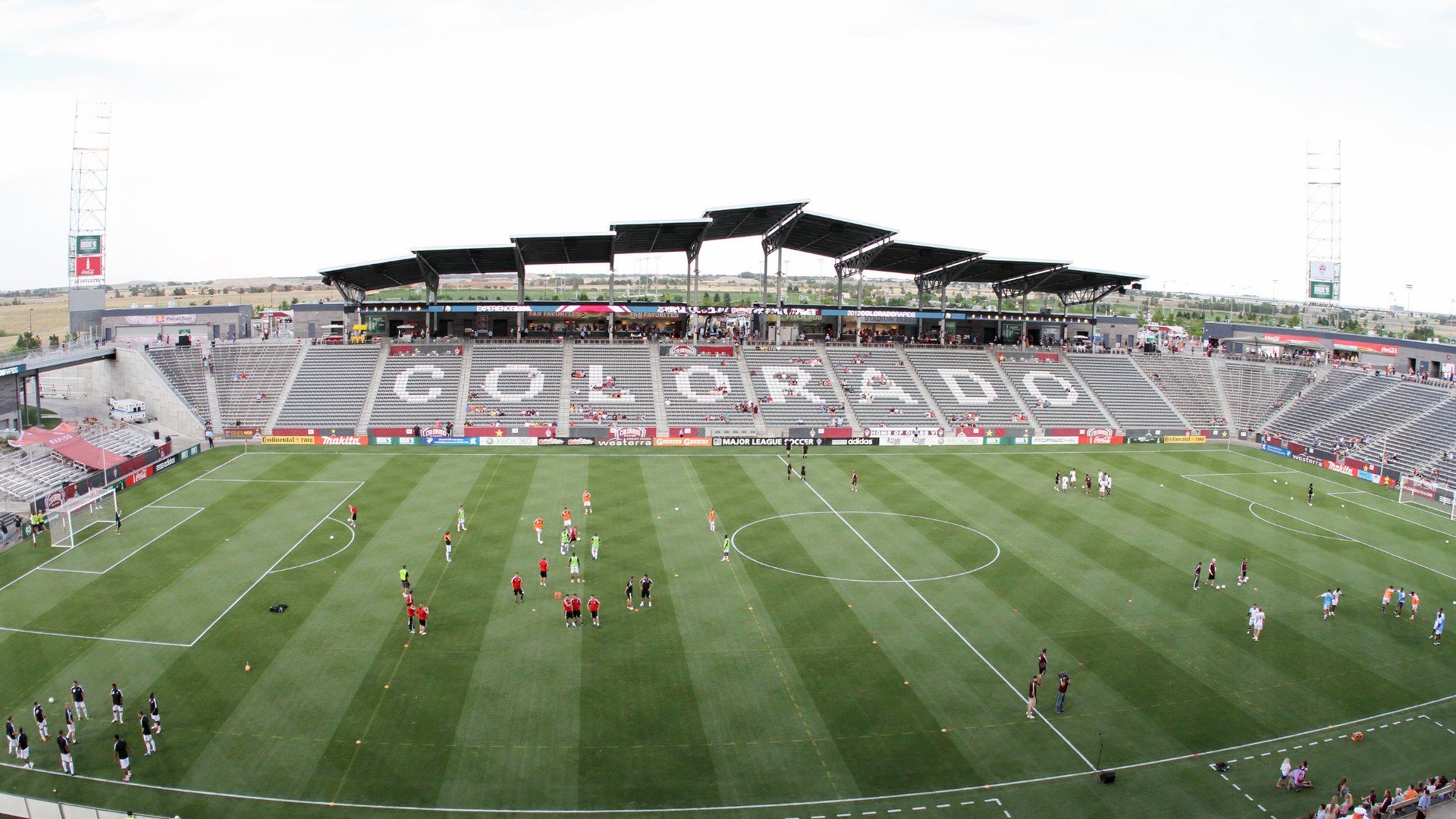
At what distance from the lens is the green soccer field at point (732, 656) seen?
1928 cm

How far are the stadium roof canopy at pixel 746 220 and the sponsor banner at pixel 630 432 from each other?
651 inches

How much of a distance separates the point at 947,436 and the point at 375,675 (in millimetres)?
46683

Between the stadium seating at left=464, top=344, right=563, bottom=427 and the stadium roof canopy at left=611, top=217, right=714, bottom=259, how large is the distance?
10565 mm

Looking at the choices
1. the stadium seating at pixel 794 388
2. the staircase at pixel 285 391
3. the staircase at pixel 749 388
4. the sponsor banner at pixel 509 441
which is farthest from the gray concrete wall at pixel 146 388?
the stadium seating at pixel 794 388

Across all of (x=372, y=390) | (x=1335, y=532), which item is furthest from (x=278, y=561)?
(x=1335, y=532)

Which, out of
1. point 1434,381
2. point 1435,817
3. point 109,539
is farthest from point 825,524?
point 1434,381

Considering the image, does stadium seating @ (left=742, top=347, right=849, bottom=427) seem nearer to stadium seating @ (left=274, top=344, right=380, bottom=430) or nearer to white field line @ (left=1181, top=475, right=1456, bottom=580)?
white field line @ (left=1181, top=475, right=1456, bottom=580)

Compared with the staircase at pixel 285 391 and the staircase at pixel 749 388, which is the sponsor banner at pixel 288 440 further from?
the staircase at pixel 749 388

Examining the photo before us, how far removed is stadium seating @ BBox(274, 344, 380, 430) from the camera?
57.7 m

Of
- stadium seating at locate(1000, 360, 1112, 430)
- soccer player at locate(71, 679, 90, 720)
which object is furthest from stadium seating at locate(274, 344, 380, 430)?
stadium seating at locate(1000, 360, 1112, 430)

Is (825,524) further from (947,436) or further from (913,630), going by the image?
(947,436)

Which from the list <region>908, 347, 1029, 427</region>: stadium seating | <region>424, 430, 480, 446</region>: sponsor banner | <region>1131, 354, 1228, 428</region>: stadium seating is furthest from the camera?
<region>1131, 354, 1228, 428</region>: stadium seating

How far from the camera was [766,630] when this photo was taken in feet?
88.5

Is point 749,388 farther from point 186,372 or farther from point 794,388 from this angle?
point 186,372
